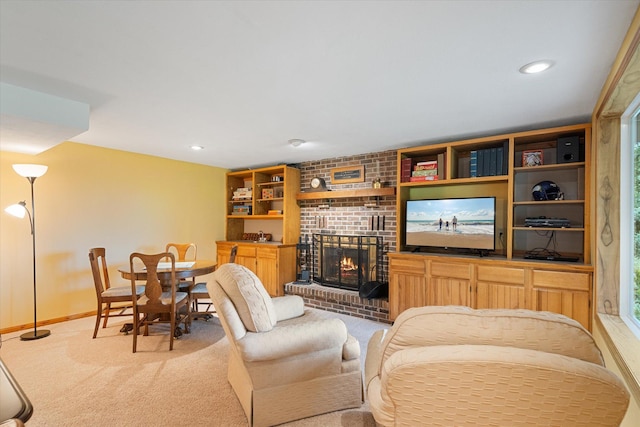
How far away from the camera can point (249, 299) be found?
6.52 feet

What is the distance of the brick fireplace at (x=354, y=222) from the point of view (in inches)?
170

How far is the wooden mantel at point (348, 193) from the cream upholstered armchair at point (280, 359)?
2440 millimetres

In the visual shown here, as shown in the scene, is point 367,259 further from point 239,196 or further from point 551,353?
point 551,353

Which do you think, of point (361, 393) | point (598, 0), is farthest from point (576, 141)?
point (361, 393)

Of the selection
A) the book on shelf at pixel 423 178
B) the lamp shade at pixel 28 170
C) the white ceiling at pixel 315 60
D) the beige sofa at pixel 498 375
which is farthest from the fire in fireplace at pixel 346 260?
the lamp shade at pixel 28 170

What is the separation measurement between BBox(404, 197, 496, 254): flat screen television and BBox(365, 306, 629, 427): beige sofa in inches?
102

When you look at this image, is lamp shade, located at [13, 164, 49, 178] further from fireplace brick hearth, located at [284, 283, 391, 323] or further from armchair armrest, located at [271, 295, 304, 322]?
fireplace brick hearth, located at [284, 283, 391, 323]

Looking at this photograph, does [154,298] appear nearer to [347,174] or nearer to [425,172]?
[347,174]

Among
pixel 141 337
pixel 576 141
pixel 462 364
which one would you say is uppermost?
pixel 576 141

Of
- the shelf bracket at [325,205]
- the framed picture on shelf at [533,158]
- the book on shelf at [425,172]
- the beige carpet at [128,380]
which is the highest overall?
the framed picture on shelf at [533,158]

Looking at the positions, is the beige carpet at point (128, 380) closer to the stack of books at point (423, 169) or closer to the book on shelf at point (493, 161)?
the stack of books at point (423, 169)

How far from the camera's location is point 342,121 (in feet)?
10.2

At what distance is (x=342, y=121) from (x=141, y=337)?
315 centimetres

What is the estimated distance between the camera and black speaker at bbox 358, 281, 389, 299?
4.07 m
